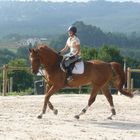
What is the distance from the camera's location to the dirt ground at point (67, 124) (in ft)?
33.0

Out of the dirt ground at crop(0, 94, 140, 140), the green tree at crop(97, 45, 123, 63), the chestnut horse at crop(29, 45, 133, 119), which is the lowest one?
the dirt ground at crop(0, 94, 140, 140)

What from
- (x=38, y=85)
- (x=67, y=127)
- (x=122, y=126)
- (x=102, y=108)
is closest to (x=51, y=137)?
(x=67, y=127)

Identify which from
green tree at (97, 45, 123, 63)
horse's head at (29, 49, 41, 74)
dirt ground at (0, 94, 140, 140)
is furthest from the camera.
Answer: green tree at (97, 45, 123, 63)

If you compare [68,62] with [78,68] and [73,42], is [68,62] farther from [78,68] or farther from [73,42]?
[73,42]

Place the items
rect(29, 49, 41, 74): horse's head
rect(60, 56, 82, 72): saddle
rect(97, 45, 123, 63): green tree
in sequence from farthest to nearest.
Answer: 1. rect(97, 45, 123, 63): green tree
2. rect(60, 56, 82, 72): saddle
3. rect(29, 49, 41, 74): horse's head

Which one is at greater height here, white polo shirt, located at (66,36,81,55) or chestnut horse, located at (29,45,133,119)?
white polo shirt, located at (66,36,81,55)

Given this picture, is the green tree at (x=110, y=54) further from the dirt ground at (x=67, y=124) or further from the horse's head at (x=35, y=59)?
the horse's head at (x=35, y=59)

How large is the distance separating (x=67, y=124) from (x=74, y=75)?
1.79 meters

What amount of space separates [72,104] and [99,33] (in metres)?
123

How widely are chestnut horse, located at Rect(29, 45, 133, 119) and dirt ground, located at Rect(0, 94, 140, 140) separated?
17.8 inches

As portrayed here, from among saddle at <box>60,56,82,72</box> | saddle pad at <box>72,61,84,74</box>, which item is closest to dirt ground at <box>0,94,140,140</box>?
saddle pad at <box>72,61,84,74</box>

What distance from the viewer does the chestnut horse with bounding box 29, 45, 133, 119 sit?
12.7 metres

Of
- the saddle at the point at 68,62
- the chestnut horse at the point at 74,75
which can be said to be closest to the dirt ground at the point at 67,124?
the chestnut horse at the point at 74,75

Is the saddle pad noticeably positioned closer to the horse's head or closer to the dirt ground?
the horse's head
